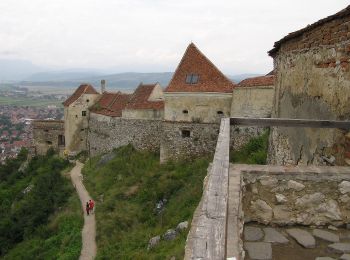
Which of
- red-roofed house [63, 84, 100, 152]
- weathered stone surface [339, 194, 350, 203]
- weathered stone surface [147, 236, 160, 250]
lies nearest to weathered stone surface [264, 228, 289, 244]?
weathered stone surface [339, 194, 350, 203]

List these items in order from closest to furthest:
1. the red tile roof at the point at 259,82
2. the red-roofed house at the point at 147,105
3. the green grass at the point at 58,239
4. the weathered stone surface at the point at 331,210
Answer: the weathered stone surface at the point at 331,210 → the green grass at the point at 58,239 → the red tile roof at the point at 259,82 → the red-roofed house at the point at 147,105

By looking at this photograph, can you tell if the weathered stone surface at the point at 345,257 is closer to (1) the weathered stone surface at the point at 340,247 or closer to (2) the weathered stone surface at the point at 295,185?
(1) the weathered stone surface at the point at 340,247

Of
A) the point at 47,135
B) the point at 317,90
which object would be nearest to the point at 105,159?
the point at 47,135

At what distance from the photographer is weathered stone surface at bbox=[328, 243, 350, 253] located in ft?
13.2

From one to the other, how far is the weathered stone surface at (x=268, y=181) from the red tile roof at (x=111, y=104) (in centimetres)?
2326

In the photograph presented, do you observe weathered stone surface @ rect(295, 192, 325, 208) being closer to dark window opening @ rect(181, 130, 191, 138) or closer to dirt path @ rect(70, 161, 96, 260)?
dirt path @ rect(70, 161, 96, 260)

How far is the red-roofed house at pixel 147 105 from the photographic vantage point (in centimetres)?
2478

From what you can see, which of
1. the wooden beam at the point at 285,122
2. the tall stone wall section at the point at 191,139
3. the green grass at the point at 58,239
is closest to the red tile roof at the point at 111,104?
the tall stone wall section at the point at 191,139

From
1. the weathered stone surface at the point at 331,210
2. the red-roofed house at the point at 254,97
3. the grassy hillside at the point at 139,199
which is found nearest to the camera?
the weathered stone surface at the point at 331,210

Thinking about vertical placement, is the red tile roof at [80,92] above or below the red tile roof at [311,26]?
below

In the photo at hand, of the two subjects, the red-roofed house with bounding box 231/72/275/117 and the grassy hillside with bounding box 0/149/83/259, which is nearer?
the red-roofed house with bounding box 231/72/275/117

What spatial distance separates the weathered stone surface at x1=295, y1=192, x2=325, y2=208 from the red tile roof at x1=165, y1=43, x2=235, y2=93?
52.3 feet

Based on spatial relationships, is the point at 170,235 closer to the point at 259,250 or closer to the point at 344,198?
the point at 344,198

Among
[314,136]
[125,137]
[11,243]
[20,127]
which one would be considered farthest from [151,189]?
[20,127]
